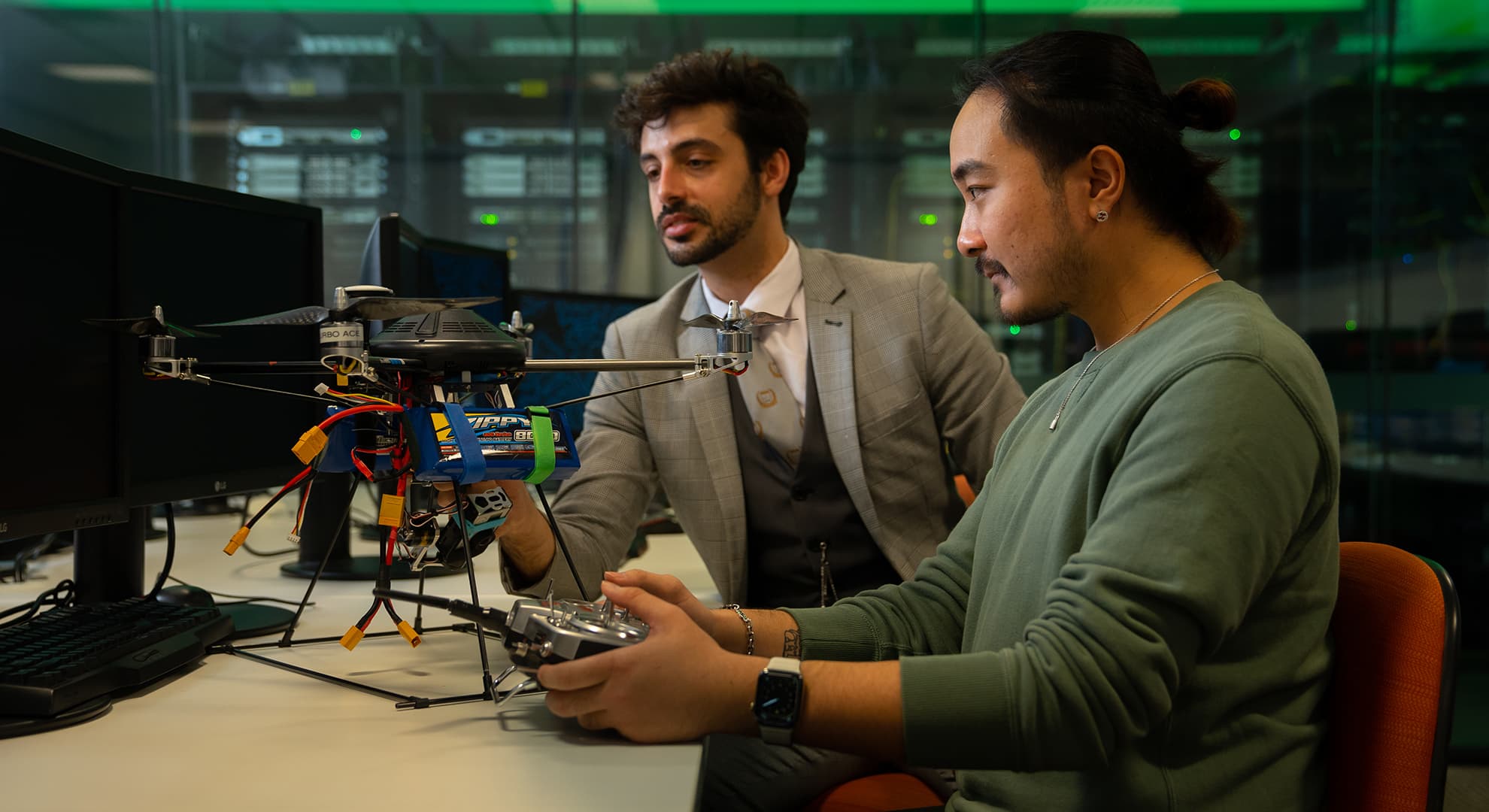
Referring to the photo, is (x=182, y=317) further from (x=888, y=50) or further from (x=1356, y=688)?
(x=888, y=50)

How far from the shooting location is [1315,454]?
0.83m

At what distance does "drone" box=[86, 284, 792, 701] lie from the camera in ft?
2.89

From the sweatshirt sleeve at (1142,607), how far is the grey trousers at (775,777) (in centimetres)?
61

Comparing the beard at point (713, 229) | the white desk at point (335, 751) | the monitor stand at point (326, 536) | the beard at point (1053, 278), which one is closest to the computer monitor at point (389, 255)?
the monitor stand at point (326, 536)

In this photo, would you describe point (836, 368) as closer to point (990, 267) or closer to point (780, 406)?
point (780, 406)

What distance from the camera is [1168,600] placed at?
0.76 metres

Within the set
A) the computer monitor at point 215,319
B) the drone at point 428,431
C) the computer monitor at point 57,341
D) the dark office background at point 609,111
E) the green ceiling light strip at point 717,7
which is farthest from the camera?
the green ceiling light strip at point 717,7

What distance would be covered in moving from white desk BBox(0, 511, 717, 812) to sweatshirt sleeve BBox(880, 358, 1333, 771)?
0.73ft

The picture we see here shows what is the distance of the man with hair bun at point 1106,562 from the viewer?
778 millimetres

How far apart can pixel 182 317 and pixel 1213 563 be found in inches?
47.9

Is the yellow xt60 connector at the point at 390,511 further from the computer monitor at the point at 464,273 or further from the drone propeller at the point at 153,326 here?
the computer monitor at the point at 464,273

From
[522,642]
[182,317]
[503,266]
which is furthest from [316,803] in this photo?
[503,266]

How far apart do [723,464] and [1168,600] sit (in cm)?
102

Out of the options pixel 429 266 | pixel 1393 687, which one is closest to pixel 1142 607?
pixel 1393 687
